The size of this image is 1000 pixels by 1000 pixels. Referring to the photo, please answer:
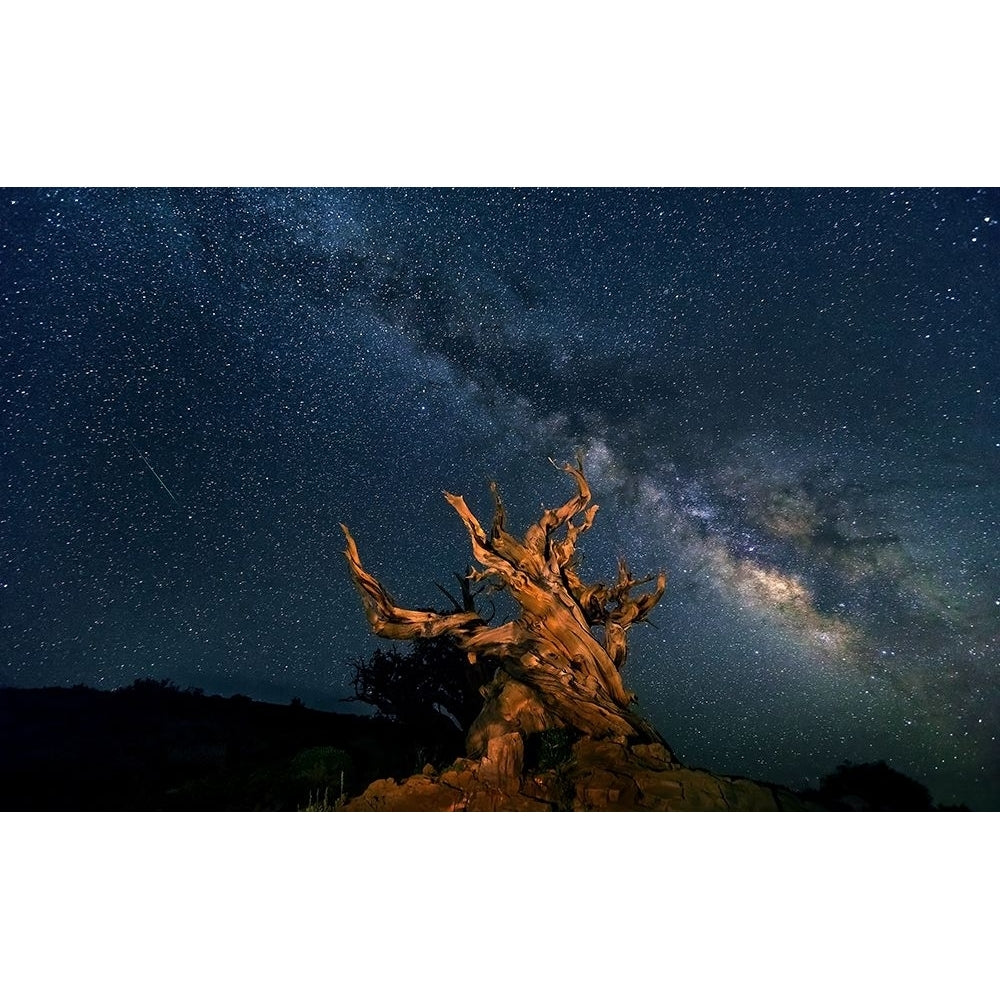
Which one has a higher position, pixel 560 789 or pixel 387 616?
pixel 387 616

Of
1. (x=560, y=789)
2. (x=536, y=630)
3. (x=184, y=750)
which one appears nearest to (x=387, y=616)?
(x=536, y=630)

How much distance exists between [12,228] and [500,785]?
9.37 metres

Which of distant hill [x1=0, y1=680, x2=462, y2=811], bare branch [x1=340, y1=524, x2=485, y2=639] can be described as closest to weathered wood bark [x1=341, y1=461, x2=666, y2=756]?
bare branch [x1=340, y1=524, x2=485, y2=639]

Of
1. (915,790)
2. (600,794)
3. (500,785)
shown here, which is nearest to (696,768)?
(600,794)

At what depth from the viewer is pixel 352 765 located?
22.3 ft

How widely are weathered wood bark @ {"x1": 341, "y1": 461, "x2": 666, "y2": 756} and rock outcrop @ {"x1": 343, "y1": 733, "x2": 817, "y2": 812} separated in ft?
1.73

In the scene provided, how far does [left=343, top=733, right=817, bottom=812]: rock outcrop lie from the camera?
603 centimetres

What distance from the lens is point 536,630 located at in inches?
277

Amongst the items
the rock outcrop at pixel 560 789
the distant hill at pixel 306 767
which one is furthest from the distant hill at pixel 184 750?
the rock outcrop at pixel 560 789

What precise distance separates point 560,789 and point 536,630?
1740 mm

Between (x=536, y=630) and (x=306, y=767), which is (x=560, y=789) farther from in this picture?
(x=306, y=767)

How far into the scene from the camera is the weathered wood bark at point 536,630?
681cm

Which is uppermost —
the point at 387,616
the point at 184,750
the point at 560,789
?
the point at 387,616

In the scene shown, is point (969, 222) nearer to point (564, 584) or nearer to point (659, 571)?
point (659, 571)
